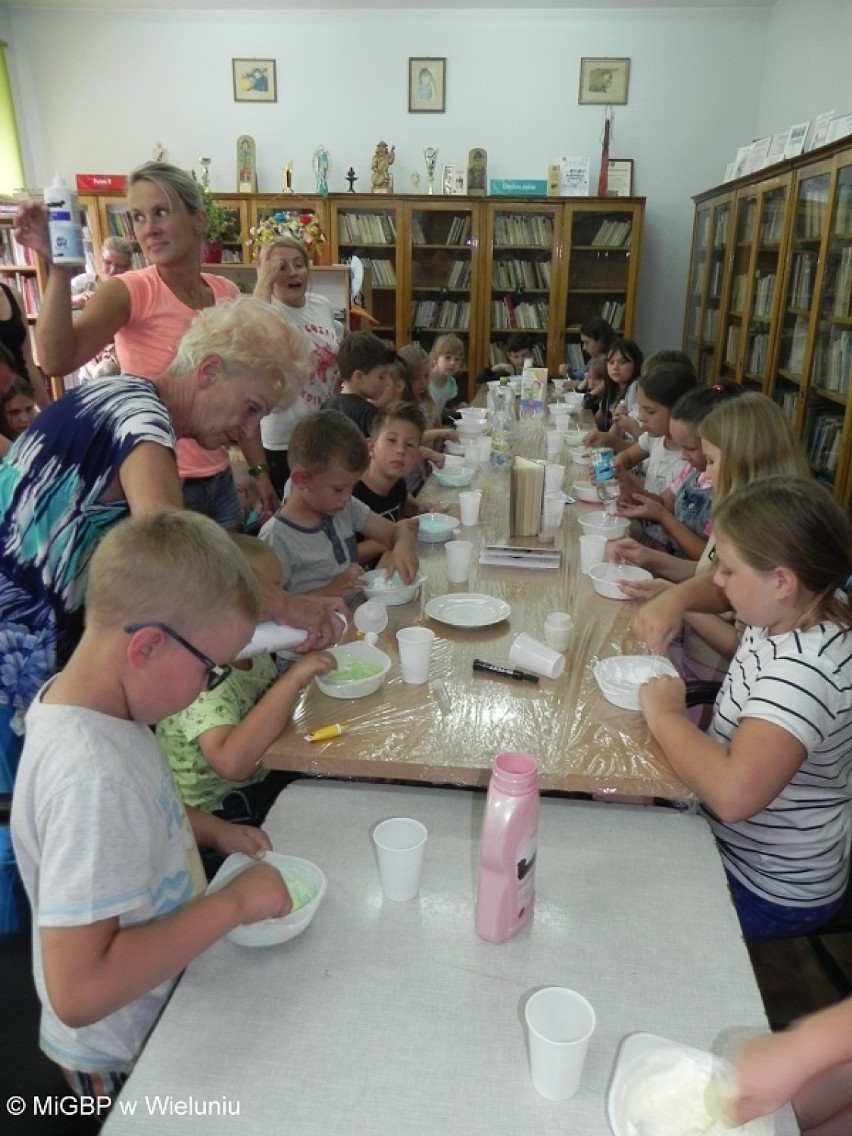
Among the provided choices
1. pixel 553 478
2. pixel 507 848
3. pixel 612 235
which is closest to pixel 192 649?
pixel 507 848

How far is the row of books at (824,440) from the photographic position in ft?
13.0

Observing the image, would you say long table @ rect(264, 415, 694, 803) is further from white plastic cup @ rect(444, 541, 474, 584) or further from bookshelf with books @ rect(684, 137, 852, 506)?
bookshelf with books @ rect(684, 137, 852, 506)

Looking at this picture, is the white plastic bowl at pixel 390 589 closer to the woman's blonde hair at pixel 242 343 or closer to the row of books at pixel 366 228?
the woman's blonde hair at pixel 242 343

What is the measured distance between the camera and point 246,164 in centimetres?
628

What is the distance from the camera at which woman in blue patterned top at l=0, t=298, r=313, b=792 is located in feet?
4.30

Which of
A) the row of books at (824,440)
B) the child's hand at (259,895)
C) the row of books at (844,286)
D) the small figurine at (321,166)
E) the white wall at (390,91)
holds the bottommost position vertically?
the row of books at (824,440)

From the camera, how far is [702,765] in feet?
3.98

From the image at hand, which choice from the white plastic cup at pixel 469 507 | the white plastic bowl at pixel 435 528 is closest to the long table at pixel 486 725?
the white plastic bowl at pixel 435 528

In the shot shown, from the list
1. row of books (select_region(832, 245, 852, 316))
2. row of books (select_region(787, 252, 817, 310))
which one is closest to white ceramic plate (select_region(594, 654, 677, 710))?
row of books (select_region(832, 245, 852, 316))

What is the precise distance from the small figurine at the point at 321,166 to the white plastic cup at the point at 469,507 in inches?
180

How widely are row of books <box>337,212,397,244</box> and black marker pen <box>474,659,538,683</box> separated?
217 inches

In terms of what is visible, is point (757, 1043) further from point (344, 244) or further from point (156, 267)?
point (344, 244)

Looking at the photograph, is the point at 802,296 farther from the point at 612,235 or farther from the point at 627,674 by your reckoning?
the point at 627,674

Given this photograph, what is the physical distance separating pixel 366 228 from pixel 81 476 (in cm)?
558
